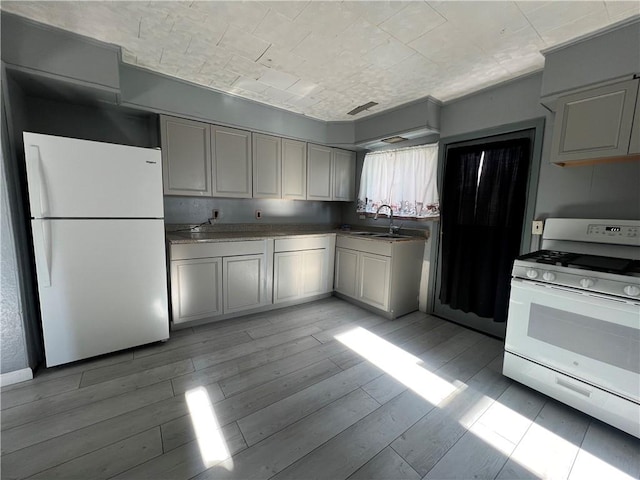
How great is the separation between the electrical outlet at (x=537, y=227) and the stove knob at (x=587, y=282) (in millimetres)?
761

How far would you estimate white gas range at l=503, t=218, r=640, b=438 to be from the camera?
1.48m

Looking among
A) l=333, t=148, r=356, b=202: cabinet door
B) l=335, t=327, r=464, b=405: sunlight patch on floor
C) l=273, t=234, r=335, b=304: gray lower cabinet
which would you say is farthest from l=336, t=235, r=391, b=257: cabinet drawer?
l=335, t=327, r=464, b=405: sunlight patch on floor

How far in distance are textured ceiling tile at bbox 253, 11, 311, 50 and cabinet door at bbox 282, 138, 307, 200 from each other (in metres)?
1.47

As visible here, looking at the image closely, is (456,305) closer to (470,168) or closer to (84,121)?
(470,168)

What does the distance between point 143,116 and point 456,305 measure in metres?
3.81

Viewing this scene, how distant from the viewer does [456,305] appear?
295 cm

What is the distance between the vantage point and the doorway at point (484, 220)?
2395 mm

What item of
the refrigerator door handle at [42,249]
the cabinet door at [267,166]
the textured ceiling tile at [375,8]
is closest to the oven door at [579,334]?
the textured ceiling tile at [375,8]

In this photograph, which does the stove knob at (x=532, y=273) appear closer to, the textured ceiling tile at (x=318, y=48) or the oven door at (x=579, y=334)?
the oven door at (x=579, y=334)

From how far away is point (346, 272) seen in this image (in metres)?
3.52

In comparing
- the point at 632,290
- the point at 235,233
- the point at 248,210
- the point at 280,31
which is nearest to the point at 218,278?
the point at 235,233

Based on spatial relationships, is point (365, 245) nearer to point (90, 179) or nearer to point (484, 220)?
point (484, 220)

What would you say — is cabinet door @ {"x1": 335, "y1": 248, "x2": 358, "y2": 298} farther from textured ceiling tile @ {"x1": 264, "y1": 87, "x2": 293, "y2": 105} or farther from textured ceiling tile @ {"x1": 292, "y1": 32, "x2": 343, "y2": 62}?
textured ceiling tile @ {"x1": 292, "y1": 32, "x2": 343, "y2": 62}

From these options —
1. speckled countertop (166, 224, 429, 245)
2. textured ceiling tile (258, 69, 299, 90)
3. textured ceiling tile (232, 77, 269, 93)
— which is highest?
textured ceiling tile (232, 77, 269, 93)
